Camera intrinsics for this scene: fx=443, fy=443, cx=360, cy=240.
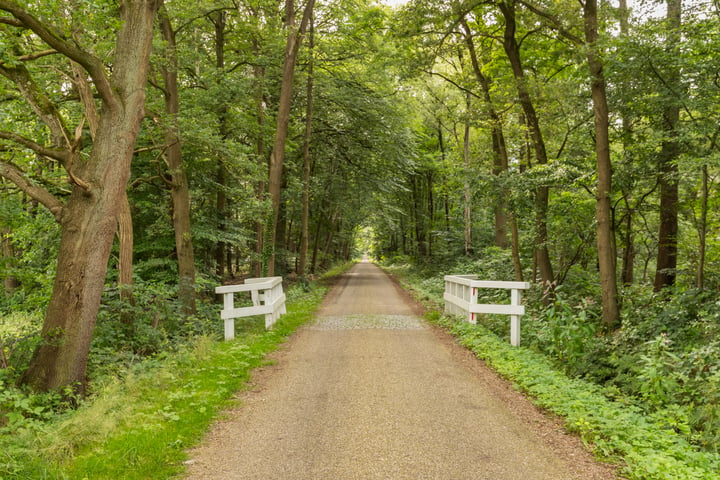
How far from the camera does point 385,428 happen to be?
440 centimetres

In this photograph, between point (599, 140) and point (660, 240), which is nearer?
point (599, 140)

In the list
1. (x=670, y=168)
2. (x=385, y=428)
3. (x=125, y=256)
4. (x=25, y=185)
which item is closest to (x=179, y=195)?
(x=125, y=256)

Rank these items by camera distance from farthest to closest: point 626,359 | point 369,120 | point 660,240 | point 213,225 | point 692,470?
point 369,120
point 213,225
point 660,240
point 626,359
point 692,470

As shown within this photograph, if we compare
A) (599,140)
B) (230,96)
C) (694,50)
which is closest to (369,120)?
(230,96)

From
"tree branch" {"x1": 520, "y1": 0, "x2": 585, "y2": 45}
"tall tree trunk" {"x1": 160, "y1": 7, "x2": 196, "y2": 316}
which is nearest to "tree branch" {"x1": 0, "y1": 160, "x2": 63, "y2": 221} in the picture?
"tall tree trunk" {"x1": 160, "y1": 7, "x2": 196, "y2": 316}

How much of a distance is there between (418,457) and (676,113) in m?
8.29

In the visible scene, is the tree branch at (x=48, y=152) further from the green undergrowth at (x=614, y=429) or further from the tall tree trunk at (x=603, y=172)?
the tall tree trunk at (x=603, y=172)

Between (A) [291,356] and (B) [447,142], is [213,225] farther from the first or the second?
(B) [447,142]

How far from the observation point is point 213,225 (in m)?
14.6

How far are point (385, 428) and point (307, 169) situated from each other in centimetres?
1560

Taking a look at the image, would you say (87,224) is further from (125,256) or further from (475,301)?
(475,301)

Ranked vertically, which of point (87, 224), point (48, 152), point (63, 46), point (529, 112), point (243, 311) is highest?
point (529, 112)

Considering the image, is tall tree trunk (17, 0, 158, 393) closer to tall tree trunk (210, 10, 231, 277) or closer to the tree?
the tree

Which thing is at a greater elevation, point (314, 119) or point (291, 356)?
point (314, 119)
